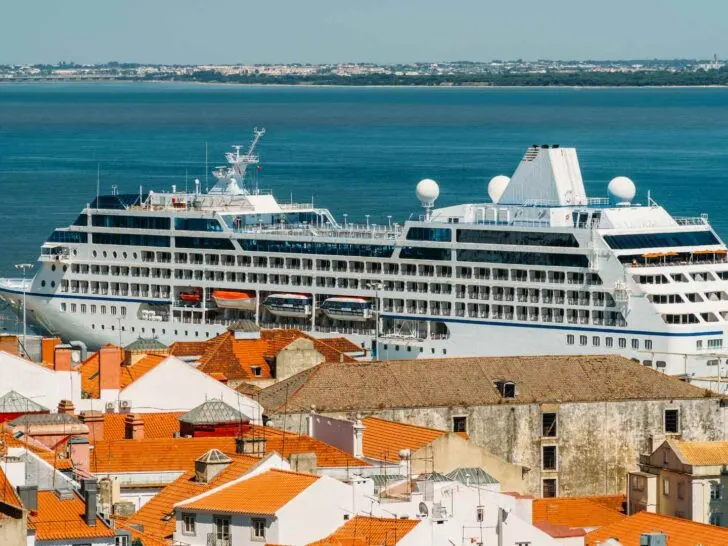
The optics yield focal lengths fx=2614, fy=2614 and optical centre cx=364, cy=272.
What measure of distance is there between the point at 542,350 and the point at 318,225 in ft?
44.0

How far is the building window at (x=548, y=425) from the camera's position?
46.7 m

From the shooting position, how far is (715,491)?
39.8 m

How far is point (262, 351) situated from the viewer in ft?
190

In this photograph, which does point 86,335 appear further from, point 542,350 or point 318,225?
point 542,350

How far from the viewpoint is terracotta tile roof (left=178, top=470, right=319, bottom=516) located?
101ft

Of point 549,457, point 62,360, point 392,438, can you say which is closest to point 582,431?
point 549,457

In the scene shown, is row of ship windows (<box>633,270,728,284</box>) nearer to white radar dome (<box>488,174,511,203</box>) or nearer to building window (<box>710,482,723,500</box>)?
white radar dome (<box>488,174,511,203</box>)

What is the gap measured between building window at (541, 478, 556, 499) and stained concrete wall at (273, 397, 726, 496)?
106mm

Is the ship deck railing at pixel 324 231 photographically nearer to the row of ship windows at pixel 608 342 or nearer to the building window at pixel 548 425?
the row of ship windows at pixel 608 342

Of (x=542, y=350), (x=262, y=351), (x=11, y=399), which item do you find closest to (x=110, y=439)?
(x=11, y=399)

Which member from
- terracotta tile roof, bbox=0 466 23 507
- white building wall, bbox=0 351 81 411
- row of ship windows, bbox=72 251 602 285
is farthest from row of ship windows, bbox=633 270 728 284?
terracotta tile roof, bbox=0 466 23 507

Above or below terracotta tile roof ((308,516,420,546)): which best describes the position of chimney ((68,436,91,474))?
above

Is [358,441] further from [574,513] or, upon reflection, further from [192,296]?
[192,296]

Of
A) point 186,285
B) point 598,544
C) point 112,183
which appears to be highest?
point 112,183
